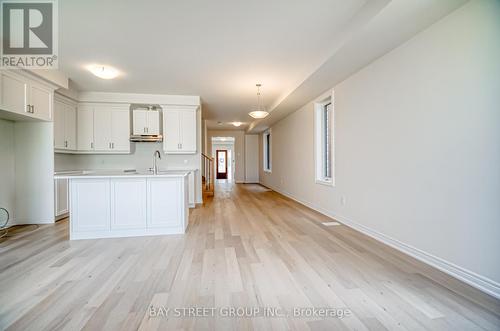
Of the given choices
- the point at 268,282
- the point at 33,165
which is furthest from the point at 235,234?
the point at 33,165

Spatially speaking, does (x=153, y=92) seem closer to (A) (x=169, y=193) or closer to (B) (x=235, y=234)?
(A) (x=169, y=193)

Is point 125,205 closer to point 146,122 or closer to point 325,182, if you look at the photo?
point 146,122

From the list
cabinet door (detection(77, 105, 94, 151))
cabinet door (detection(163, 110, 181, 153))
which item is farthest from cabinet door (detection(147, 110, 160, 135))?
cabinet door (detection(77, 105, 94, 151))

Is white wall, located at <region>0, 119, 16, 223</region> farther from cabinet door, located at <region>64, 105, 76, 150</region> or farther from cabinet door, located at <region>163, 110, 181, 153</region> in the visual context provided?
cabinet door, located at <region>163, 110, 181, 153</region>

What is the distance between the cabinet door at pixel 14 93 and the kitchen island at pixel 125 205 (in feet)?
4.06

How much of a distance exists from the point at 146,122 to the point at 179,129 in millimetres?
774

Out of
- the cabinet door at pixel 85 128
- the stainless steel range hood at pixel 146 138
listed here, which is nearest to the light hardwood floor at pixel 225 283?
the cabinet door at pixel 85 128

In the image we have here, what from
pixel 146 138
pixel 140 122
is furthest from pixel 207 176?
pixel 140 122

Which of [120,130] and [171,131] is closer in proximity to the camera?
[120,130]

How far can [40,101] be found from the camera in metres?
3.77

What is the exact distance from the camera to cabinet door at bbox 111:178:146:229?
10.7 feet

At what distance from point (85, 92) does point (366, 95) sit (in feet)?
18.6

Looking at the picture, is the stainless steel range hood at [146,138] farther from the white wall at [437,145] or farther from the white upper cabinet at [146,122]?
the white wall at [437,145]

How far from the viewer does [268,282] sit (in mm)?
2025
